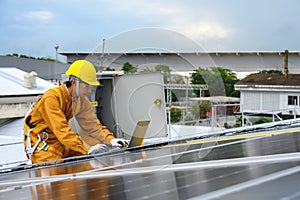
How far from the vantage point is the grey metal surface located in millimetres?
2051

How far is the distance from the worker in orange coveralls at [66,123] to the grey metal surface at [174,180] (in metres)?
0.46

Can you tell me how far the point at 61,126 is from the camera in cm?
399

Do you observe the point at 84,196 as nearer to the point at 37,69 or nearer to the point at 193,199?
the point at 193,199

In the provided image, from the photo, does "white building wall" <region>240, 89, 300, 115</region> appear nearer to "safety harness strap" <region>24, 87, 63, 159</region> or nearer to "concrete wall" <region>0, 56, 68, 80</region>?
"concrete wall" <region>0, 56, 68, 80</region>

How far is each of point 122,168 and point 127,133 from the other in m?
1.69

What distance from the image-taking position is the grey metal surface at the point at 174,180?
6.73 feet

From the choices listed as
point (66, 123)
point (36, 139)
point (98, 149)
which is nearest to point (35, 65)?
point (36, 139)

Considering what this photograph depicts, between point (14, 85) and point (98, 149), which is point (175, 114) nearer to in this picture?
point (98, 149)

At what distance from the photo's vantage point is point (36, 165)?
4.16 meters

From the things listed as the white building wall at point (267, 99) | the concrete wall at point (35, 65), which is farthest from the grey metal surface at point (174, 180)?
the white building wall at point (267, 99)

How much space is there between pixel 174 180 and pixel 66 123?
187 cm

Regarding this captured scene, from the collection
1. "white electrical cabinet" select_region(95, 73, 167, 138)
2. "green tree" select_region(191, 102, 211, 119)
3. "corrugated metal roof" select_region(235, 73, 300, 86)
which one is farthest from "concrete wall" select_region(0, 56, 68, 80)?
"green tree" select_region(191, 102, 211, 119)

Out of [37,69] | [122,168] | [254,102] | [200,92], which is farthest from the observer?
[254,102]

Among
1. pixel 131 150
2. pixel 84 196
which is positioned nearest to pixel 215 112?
pixel 131 150
